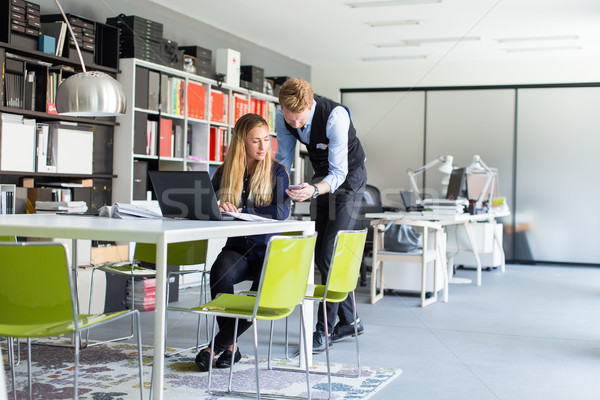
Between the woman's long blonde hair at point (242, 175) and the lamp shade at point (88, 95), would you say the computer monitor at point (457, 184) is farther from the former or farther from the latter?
the lamp shade at point (88, 95)

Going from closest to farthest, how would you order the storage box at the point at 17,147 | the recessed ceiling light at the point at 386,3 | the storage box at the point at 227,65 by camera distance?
the storage box at the point at 17,147 → the recessed ceiling light at the point at 386,3 → the storage box at the point at 227,65

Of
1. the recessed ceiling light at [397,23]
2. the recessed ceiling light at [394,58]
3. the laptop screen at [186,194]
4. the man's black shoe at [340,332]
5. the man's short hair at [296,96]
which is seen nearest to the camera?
the laptop screen at [186,194]

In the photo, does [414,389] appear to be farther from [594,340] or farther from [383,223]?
[383,223]

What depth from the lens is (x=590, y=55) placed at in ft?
25.9

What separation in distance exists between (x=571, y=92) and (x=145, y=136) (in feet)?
18.1

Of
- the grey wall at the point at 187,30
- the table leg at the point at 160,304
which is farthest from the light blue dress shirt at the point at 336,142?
the grey wall at the point at 187,30

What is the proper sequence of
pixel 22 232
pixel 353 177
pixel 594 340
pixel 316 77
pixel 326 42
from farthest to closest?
pixel 316 77 < pixel 326 42 < pixel 594 340 < pixel 353 177 < pixel 22 232

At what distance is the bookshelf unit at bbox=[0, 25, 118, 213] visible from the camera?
158 inches

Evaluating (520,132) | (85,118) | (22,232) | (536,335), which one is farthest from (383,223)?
(520,132)

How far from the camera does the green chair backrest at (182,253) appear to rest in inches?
129

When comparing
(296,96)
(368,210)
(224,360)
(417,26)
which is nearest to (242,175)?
(296,96)

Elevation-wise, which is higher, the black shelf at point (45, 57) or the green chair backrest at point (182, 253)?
the black shelf at point (45, 57)

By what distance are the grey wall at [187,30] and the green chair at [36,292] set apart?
3339 millimetres

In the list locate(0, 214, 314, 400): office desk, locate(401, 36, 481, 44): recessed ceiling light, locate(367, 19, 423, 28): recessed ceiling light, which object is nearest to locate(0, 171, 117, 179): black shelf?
locate(0, 214, 314, 400): office desk
